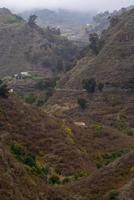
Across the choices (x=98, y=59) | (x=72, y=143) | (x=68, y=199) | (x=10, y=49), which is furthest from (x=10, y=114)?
(x=10, y=49)

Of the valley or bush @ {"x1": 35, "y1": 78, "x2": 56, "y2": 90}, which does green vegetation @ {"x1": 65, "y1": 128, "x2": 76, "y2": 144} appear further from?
bush @ {"x1": 35, "y1": 78, "x2": 56, "y2": 90}

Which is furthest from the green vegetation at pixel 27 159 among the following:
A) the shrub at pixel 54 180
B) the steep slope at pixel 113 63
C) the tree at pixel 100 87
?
the steep slope at pixel 113 63

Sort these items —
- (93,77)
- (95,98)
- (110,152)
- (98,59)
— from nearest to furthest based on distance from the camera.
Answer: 1. (110,152)
2. (95,98)
3. (93,77)
4. (98,59)

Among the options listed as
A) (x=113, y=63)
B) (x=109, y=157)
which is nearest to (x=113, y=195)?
(x=109, y=157)

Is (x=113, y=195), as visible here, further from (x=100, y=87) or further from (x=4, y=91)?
(x=100, y=87)

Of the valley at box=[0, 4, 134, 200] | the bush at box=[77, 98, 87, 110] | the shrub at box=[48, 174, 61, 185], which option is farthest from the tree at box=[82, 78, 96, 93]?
the shrub at box=[48, 174, 61, 185]

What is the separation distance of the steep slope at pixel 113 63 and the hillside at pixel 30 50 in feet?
96.2

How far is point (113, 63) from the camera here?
119m

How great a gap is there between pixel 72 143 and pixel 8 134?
9.93 meters

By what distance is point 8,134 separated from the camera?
187ft

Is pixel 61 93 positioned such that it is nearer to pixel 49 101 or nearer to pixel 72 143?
pixel 49 101

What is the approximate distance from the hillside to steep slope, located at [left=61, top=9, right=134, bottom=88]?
96.2 ft

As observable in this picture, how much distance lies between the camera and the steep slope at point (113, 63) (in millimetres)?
114000

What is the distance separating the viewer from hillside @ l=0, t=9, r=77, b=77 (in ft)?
554
